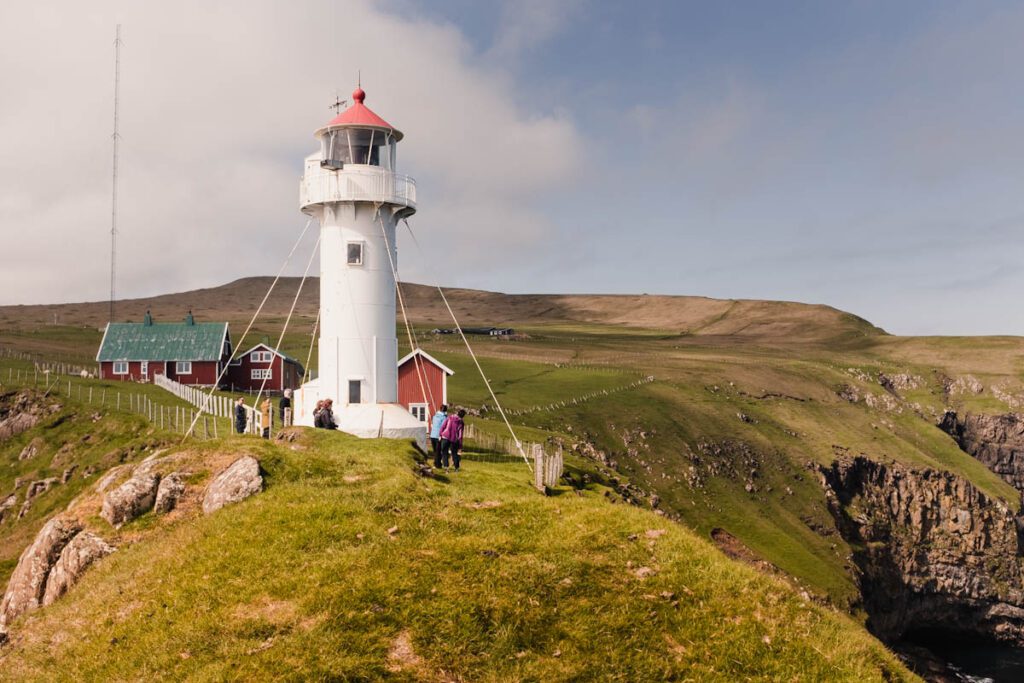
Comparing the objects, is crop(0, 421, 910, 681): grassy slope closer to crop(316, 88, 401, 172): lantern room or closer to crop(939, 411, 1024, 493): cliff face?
crop(316, 88, 401, 172): lantern room

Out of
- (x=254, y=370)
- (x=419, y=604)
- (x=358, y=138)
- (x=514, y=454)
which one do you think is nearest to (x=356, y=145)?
(x=358, y=138)

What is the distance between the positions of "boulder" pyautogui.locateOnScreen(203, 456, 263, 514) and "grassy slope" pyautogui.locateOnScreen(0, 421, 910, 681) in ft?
2.04

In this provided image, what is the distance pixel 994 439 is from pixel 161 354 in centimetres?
11465

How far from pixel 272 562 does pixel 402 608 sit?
11.1 ft

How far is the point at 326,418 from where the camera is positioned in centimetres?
3112

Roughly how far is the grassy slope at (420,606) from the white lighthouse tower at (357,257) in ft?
42.8

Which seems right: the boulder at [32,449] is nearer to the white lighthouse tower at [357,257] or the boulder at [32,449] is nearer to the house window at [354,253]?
the white lighthouse tower at [357,257]

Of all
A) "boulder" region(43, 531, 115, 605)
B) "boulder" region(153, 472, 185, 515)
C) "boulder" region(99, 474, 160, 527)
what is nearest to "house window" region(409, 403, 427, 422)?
"boulder" region(153, 472, 185, 515)

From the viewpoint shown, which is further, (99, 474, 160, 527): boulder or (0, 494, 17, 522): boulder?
(0, 494, 17, 522): boulder

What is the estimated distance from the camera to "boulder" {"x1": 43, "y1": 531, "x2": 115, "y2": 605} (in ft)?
64.1

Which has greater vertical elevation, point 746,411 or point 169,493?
point 169,493

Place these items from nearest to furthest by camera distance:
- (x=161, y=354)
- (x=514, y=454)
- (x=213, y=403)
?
(x=213, y=403), (x=514, y=454), (x=161, y=354)

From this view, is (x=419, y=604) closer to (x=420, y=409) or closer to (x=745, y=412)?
(x=420, y=409)

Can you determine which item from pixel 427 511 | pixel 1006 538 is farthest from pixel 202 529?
pixel 1006 538
